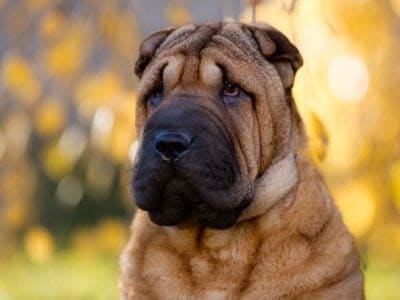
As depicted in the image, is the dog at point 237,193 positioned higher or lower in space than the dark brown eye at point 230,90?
lower

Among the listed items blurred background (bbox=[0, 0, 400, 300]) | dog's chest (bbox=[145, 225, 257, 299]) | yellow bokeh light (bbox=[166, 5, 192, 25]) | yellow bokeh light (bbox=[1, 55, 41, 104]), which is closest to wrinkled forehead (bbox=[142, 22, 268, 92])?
dog's chest (bbox=[145, 225, 257, 299])

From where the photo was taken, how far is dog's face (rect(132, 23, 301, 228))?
19.3 feet

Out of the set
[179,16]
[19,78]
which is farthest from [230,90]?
[19,78]

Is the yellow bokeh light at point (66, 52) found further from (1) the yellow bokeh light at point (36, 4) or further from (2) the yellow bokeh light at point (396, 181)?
(2) the yellow bokeh light at point (396, 181)

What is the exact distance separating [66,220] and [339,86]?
3.49 m

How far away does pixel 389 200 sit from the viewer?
9656 mm

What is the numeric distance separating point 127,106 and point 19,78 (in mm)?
753

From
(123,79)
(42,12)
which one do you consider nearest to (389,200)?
(123,79)

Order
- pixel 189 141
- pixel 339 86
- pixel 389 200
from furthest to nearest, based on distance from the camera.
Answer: pixel 389 200 < pixel 339 86 < pixel 189 141

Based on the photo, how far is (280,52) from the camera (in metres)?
6.24

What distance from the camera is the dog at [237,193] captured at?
5988 mm

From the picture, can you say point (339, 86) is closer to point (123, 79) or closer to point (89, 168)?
point (123, 79)

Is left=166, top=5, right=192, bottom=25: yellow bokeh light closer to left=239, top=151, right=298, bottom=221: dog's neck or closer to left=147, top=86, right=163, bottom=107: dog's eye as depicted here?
left=147, top=86, right=163, bottom=107: dog's eye

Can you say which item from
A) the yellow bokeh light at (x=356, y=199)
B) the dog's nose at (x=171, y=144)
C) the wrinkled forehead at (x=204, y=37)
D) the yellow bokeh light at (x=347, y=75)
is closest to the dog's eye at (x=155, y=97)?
the wrinkled forehead at (x=204, y=37)
